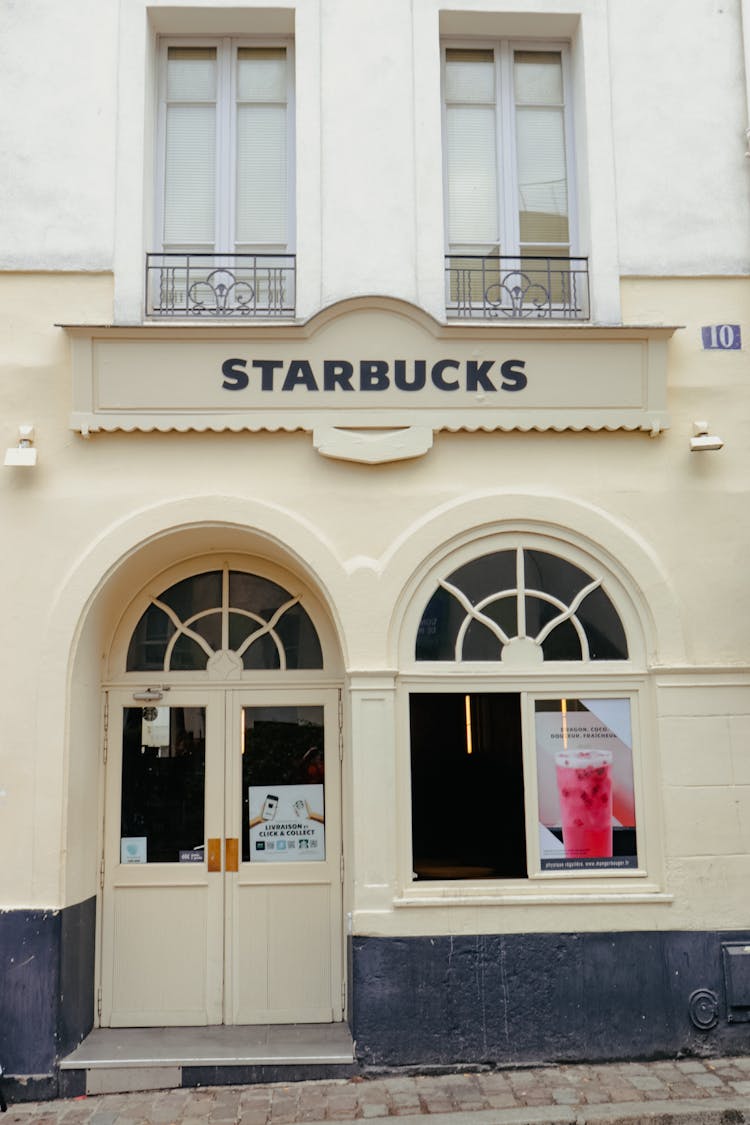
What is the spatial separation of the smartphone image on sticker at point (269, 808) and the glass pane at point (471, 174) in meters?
4.12

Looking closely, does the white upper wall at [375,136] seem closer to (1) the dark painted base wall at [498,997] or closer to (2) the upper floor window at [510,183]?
(2) the upper floor window at [510,183]

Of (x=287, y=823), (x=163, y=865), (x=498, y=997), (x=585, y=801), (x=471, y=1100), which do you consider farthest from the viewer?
(x=287, y=823)

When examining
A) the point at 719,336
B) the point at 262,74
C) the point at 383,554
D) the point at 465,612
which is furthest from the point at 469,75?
the point at 465,612

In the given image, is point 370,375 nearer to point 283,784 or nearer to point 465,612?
point 465,612

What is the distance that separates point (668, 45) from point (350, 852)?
5.95m

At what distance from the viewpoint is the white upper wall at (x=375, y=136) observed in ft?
22.5

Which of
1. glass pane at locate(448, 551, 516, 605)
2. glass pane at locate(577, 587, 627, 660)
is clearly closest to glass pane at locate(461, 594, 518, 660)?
glass pane at locate(448, 551, 516, 605)

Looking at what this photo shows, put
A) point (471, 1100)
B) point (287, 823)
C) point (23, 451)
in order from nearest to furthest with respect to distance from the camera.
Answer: point (471, 1100)
point (23, 451)
point (287, 823)

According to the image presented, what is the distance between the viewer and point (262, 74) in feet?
24.2

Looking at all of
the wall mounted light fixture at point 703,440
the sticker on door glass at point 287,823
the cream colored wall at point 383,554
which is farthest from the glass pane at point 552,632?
the sticker on door glass at point 287,823

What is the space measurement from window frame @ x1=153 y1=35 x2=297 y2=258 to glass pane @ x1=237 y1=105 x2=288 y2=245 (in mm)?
43

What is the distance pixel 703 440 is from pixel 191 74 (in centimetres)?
443

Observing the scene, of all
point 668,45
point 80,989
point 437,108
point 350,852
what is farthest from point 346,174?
point 80,989

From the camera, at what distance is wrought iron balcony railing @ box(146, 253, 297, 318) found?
700 cm
